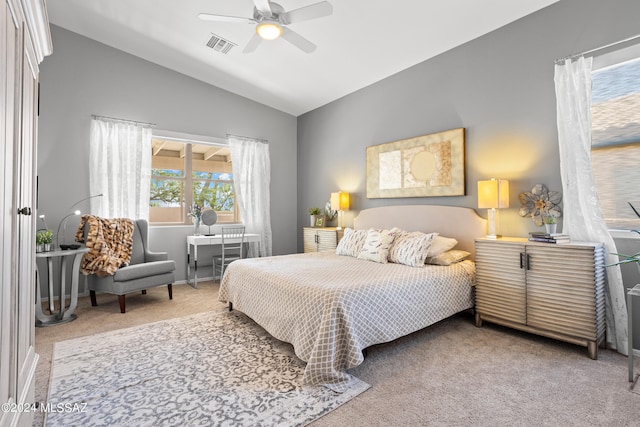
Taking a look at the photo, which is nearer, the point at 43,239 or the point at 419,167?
the point at 43,239

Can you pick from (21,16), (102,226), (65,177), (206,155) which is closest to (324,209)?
(206,155)

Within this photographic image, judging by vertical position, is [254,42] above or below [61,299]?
above

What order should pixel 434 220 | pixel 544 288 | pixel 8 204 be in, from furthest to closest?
pixel 434 220 → pixel 544 288 → pixel 8 204

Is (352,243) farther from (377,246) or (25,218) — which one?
(25,218)

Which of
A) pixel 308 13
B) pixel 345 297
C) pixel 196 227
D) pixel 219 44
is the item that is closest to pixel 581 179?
pixel 345 297

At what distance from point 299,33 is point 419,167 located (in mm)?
2082

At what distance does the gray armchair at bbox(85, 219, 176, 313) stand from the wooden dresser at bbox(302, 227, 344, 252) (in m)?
2.08

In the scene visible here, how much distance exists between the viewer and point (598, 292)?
2320 mm

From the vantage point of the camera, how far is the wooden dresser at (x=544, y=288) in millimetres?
2309

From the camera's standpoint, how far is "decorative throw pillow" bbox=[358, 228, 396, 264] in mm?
3266

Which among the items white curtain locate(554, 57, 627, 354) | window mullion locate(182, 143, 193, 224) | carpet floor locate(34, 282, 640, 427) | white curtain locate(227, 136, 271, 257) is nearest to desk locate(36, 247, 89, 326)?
carpet floor locate(34, 282, 640, 427)

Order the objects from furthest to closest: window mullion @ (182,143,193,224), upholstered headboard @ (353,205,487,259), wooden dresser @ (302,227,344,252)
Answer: window mullion @ (182,143,193,224) < wooden dresser @ (302,227,344,252) < upholstered headboard @ (353,205,487,259)

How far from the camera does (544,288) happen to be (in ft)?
8.28

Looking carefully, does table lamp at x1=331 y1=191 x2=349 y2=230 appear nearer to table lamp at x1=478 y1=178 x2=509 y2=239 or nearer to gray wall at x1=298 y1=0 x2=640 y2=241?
gray wall at x1=298 y1=0 x2=640 y2=241
